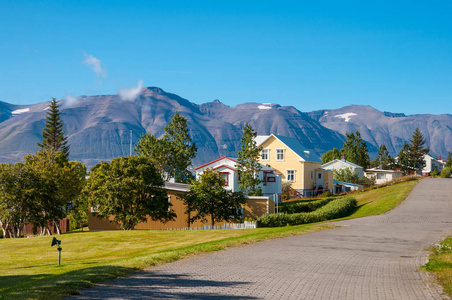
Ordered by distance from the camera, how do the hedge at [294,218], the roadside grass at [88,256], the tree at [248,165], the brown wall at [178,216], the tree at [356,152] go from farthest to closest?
the tree at [356,152] < the tree at [248,165] < the brown wall at [178,216] < the hedge at [294,218] < the roadside grass at [88,256]

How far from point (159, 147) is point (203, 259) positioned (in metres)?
51.8

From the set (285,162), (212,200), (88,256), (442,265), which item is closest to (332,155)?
(285,162)

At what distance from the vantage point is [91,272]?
1255cm

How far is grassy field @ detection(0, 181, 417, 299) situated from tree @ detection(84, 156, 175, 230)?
539 centimetres

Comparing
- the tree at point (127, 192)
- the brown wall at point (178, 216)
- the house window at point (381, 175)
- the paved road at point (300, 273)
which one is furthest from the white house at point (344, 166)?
the paved road at point (300, 273)

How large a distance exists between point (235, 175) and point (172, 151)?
15.0m

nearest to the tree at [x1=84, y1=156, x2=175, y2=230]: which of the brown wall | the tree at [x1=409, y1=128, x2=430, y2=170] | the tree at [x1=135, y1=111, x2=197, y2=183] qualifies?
the brown wall

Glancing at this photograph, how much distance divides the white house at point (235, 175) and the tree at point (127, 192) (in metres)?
17.4

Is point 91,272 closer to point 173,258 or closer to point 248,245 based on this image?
point 173,258

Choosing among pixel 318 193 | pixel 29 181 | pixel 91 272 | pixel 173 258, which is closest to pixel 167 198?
pixel 29 181

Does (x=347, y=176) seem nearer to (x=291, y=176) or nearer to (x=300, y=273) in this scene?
(x=291, y=176)

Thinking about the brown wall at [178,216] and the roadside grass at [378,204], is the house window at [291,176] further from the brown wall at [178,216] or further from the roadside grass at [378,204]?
the brown wall at [178,216]

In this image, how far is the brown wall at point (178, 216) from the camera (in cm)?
4119

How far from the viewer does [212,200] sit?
38906mm
